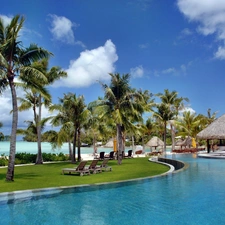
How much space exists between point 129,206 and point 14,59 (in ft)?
26.5

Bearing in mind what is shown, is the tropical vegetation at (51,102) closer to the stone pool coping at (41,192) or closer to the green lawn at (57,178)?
the green lawn at (57,178)

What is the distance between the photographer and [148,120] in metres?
38.2

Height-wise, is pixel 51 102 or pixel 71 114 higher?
pixel 51 102

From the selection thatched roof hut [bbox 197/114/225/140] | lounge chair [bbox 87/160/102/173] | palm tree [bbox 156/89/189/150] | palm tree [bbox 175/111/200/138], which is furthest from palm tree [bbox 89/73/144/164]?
palm tree [bbox 175/111/200/138]

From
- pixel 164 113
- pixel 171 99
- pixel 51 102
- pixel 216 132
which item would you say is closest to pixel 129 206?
pixel 51 102

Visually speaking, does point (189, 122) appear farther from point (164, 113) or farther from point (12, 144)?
point (12, 144)

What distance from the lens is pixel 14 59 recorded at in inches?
462

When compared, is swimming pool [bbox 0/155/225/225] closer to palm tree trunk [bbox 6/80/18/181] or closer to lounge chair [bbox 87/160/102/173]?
palm tree trunk [bbox 6/80/18/181]

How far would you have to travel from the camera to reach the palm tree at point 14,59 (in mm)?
11078

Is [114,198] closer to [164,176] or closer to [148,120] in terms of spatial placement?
[164,176]

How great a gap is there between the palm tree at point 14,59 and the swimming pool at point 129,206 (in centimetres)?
408

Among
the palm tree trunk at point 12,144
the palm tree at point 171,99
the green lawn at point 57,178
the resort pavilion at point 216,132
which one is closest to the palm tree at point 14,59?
the palm tree trunk at point 12,144

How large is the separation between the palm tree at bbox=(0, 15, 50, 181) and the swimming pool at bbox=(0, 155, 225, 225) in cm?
408

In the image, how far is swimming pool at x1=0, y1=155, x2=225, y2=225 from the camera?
19.9 ft
